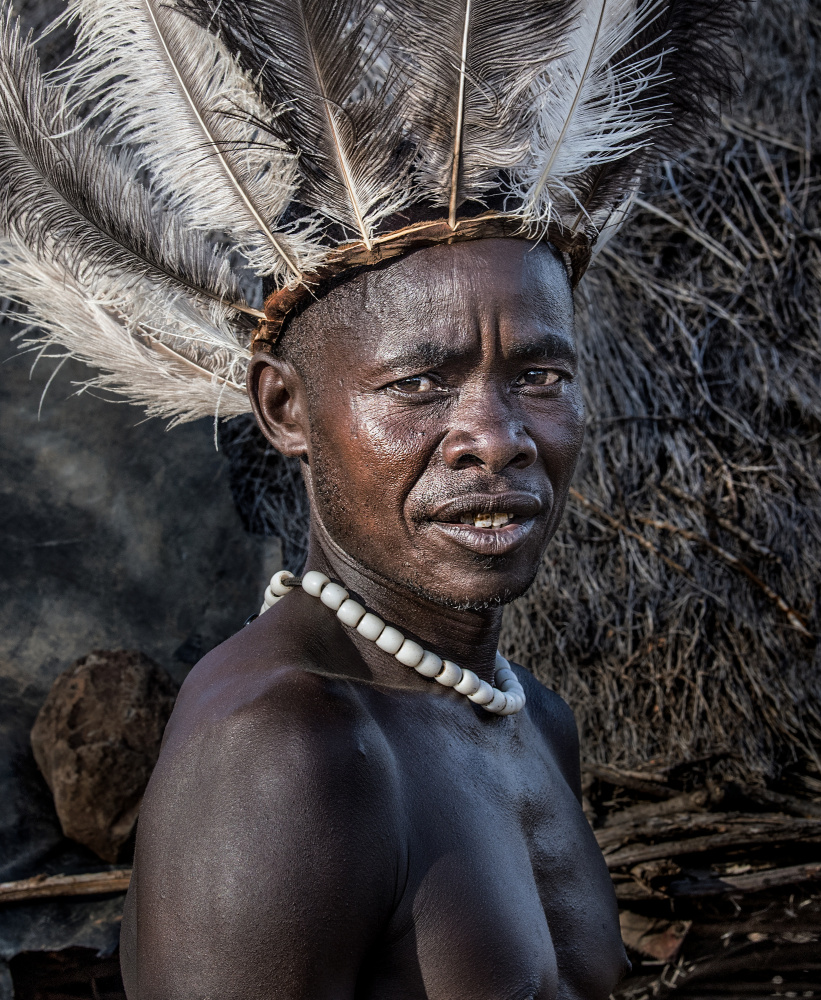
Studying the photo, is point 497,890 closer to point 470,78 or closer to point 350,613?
point 350,613

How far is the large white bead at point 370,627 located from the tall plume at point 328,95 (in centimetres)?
59

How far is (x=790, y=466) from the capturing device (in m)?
3.82

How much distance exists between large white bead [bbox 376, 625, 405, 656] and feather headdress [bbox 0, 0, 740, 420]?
54 cm

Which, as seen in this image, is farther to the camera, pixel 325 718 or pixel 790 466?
pixel 790 466

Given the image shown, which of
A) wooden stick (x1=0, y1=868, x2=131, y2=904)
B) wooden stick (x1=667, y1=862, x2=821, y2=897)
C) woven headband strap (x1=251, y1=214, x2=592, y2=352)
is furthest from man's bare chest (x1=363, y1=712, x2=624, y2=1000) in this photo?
wooden stick (x1=0, y1=868, x2=131, y2=904)

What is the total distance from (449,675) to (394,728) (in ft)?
0.54

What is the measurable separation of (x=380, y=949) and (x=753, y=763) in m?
2.82

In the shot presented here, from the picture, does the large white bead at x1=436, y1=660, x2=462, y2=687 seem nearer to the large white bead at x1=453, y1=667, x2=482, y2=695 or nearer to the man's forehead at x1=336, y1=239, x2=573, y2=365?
the large white bead at x1=453, y1=667, x2=482, y2=695

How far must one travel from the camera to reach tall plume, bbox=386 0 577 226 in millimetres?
1335

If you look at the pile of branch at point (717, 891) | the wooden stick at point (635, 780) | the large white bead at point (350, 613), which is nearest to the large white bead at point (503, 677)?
the large white bead at point (350, 613)

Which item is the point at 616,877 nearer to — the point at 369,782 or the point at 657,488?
the point at 657,488

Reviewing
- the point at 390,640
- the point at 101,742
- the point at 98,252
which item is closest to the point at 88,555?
the point at 101,742

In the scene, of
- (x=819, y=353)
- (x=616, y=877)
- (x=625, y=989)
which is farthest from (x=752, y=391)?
(x=625, y=989)

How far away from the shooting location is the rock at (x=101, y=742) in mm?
2998
